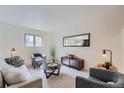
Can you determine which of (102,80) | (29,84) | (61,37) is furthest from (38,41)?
(29,84)

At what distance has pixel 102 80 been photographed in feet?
8.50

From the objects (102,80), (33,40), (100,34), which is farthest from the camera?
(33,40)

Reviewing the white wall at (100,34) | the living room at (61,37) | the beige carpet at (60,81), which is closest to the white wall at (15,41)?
the living room at (61,37)

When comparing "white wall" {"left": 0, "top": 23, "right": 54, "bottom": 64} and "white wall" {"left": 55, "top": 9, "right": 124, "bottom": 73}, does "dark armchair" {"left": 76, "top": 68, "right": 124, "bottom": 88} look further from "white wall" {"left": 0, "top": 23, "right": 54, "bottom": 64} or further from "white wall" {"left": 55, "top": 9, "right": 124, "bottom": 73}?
"white wall" {"left": 0, "top": 23, "right": 54, "bottom": 64}

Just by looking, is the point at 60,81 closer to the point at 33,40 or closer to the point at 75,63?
the point at 75,63

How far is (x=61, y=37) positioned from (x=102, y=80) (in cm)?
476

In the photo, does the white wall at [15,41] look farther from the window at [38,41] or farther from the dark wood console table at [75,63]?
the dark wood console table at [75,63]

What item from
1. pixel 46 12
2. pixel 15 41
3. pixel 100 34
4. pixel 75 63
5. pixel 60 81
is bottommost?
pixel 60 81

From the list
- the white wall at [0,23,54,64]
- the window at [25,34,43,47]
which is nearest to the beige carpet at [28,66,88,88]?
the white wall at [0,23,54,64]

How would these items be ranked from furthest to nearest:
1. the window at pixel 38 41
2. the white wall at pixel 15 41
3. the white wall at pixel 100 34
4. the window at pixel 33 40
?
the window at pixel 38 41 → the window at pixel 33 40 → the white wall at pixel 15 41 → the white wall at pixel 100 34

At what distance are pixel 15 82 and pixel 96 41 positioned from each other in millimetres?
3791

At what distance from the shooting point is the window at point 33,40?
6582 millimetres

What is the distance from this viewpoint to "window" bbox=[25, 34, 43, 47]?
658 cm
